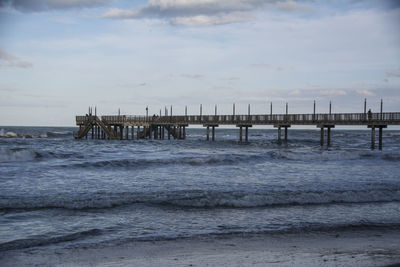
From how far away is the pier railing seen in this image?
131 ft

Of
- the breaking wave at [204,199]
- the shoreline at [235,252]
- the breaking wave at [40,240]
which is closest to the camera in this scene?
the shoreline at [235,252]

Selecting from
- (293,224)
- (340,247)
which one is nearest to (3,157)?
(293,224)

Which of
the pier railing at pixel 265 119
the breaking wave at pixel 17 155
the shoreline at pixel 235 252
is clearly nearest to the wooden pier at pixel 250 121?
the pier railing at pixel 265 119

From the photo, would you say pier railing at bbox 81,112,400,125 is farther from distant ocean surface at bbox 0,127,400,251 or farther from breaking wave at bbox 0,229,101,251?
breaking wave at bbox 0,229,101,251

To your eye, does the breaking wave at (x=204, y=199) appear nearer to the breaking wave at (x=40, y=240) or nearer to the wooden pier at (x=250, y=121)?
the breaking wave at (x=40, y=240)

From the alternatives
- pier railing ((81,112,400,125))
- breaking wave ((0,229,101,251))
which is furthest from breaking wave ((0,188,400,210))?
pier railing ((81,112,400,125))

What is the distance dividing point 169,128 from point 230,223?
50.3 metres

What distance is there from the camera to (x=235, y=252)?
7.38m

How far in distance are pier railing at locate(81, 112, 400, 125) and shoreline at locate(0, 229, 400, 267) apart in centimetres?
3389

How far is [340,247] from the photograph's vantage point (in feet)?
25.4

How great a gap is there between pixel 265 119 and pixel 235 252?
A: 42.4m

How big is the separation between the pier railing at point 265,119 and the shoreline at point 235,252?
111 feet

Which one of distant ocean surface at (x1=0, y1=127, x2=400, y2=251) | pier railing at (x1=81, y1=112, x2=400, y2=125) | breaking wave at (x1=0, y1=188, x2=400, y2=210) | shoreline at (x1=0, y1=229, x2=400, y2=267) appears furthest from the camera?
pier railing at (x1=81, y1=112, x2=400, y2=125)

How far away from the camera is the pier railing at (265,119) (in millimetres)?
39844
